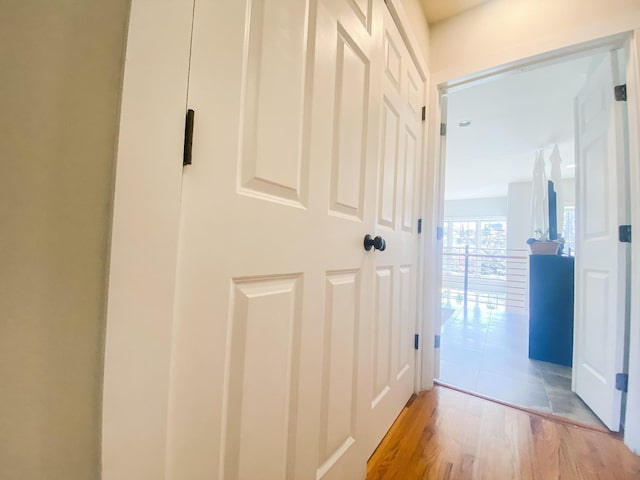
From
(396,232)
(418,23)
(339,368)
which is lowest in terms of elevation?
(339,368)

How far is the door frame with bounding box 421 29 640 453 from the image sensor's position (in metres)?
1.24

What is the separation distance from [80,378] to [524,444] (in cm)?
174

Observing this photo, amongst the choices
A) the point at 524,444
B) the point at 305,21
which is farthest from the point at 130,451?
the point at 524,444

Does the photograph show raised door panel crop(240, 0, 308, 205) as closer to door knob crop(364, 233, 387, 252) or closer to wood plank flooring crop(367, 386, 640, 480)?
door knob crop(364, 233, 387, 252)

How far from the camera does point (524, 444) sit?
1227 mm

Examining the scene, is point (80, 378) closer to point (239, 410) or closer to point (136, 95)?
point (239, 410)

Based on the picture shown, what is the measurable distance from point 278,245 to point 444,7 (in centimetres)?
205

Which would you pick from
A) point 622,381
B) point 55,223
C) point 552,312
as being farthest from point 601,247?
point 55,223

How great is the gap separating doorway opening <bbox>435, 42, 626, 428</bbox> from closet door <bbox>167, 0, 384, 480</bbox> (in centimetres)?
126

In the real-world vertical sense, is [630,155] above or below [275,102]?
above

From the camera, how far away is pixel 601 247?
4.87 ft

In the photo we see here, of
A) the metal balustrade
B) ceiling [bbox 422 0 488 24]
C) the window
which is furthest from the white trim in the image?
the window

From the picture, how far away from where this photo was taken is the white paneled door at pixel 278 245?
438 millimetres

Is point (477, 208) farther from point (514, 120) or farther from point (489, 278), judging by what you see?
point (514, 120)
